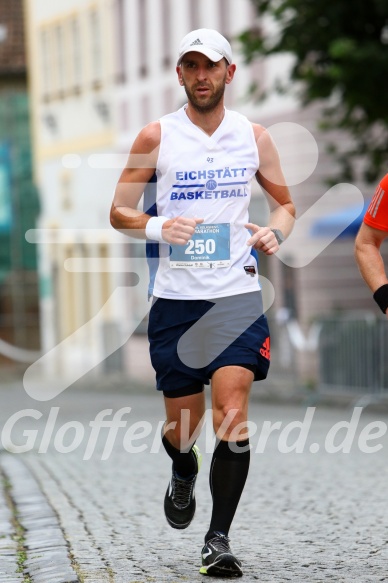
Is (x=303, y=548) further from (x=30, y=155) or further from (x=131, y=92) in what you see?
(x=30, y=155)

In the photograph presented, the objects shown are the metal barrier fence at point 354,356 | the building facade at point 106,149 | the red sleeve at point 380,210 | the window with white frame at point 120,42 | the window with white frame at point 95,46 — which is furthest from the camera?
the window with white frame at point 95,46

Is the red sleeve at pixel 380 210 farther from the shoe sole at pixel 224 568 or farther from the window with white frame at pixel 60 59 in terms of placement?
the window with white frame at pixel 60 59

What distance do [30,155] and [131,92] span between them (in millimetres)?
7598

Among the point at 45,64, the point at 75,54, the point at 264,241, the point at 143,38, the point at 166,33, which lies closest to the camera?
the point at 264,241

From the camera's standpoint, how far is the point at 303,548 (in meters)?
7.15

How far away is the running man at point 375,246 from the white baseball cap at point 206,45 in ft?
2.55

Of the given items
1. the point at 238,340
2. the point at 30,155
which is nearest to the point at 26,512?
the point at 238,340

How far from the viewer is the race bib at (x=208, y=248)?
6.54 m

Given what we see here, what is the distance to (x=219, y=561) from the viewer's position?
20.6 ft

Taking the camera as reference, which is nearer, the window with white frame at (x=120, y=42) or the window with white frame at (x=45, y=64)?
the window with white frame at (x=120, y=42)

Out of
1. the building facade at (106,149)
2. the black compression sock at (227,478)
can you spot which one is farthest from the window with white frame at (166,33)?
the black compression sock at (227,478)

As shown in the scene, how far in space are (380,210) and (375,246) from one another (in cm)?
15

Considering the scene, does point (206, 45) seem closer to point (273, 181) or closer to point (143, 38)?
point (273, 181)

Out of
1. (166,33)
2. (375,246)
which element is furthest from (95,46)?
(375,246)
